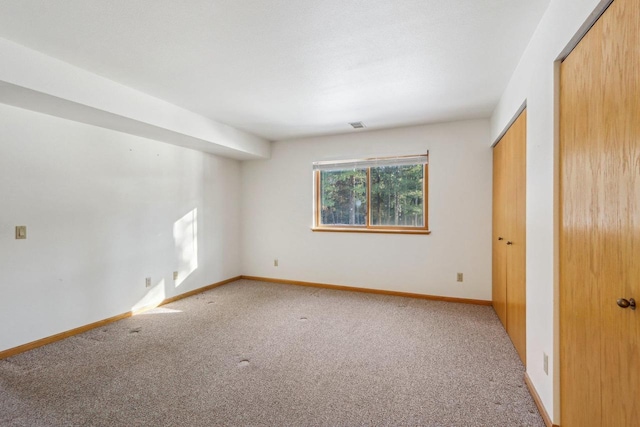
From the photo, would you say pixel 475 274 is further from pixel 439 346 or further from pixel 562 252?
pixel 562 252

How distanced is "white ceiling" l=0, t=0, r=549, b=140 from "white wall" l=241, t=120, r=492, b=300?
2.82 feet

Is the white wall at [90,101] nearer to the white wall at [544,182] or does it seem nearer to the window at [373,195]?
the window at [373,195]

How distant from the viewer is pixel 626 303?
1.00 m

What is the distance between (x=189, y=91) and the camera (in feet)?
9.56

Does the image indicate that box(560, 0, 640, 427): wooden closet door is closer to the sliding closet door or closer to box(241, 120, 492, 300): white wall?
the sliding closet door

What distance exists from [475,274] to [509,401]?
84.1 inches

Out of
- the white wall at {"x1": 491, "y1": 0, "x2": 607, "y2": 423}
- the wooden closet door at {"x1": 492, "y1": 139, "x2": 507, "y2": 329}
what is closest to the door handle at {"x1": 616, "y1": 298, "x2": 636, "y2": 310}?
the white wall at {"x1": 491, "y1": 0, "x2": 607, "y2": 423}

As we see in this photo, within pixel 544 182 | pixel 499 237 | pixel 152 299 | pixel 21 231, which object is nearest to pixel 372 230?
pixel 499 237

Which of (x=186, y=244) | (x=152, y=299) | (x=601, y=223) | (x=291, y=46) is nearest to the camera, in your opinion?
(x=601, y=223)

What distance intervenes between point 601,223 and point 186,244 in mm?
4308

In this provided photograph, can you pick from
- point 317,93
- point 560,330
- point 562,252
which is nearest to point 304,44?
point 317,93

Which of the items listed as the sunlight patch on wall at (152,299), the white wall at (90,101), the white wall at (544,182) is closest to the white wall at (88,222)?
the sunlight patch on wall at (152,299)

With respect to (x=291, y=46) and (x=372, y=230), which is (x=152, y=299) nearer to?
(x=372, y=230)

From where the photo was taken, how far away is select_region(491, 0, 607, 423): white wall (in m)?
1.55
